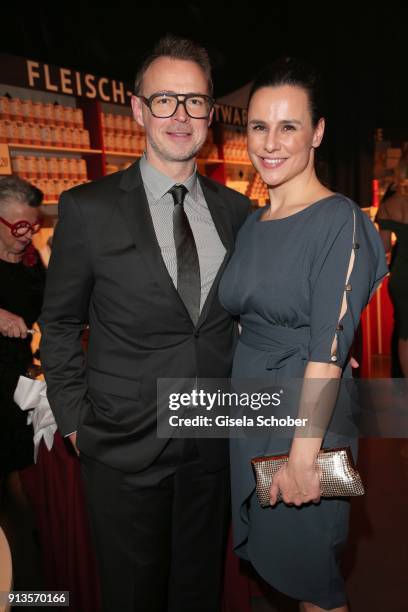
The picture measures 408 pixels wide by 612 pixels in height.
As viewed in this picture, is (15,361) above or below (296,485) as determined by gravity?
above

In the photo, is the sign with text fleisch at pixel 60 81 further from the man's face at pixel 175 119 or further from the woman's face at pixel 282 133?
the woman's face at pixel 282 133

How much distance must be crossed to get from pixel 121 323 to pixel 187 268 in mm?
251

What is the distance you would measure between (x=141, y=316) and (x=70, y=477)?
2.81ft

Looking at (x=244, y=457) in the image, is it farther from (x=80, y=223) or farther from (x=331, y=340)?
(x=80, y=223)

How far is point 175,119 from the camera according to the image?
1566mm

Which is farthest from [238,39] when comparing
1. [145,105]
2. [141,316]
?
[141,316]

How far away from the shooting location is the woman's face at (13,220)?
2.71 m

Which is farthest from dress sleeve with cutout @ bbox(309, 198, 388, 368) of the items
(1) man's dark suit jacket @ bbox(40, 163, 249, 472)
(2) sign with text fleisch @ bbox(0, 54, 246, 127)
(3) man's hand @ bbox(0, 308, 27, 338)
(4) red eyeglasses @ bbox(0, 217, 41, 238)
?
(2) sign with text fleisch @ bbox(0, 54, 246, 127)

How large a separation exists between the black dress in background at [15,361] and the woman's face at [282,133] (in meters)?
1.65

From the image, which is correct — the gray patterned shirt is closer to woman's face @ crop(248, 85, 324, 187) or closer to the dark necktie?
the dark necktie

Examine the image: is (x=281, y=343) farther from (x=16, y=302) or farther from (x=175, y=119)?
(x=16, y=302)

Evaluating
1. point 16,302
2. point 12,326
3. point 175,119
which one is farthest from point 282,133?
point 16,302

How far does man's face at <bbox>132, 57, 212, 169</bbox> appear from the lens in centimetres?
158

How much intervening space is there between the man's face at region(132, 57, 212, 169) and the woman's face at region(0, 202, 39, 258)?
1.35 meters
